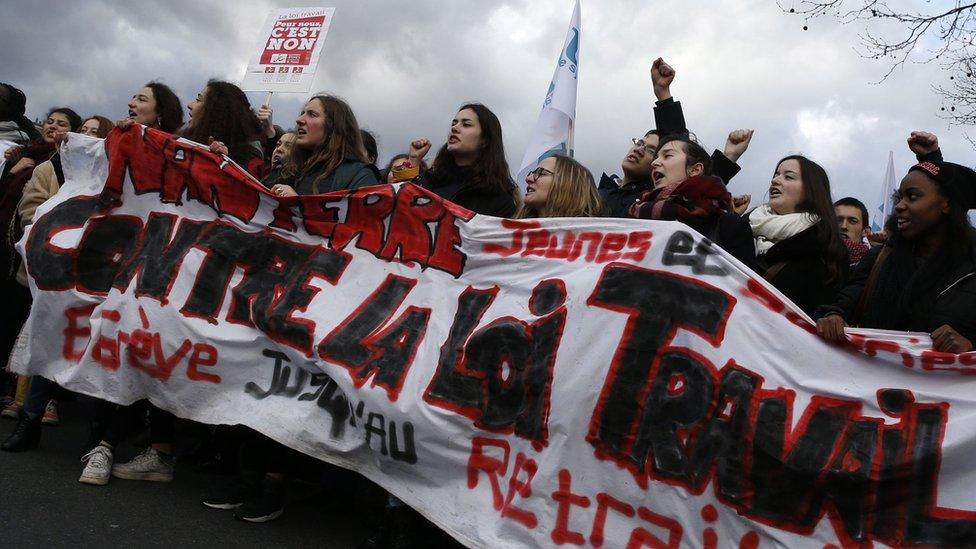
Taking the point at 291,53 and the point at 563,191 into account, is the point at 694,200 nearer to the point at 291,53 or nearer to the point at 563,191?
the point at 563,191

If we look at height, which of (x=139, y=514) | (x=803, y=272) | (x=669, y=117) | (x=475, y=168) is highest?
(x=669, y=117)

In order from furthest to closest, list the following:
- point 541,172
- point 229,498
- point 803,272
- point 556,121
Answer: point 556,121 < point 541,172 < point 229,498 < point 803,272

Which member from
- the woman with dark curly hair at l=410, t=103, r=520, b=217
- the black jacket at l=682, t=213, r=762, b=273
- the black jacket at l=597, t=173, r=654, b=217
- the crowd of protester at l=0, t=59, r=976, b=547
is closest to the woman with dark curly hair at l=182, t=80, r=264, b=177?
the crowd of protester at l=0, t=59, r=976, b=547

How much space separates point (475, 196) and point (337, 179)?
2.39ft

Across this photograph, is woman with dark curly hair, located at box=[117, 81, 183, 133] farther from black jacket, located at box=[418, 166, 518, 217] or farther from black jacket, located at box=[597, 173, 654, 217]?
black jacket, located at box=[597, 173, 654, 217]

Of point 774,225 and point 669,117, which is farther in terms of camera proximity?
point 669,117

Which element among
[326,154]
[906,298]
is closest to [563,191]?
[326,154]

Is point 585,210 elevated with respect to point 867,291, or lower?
elevated

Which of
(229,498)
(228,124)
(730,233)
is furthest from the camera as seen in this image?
(228,124)

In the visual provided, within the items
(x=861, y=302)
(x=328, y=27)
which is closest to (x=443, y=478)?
(x=861, y=302)

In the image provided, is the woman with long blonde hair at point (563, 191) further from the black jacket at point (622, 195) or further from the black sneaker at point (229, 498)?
the black sneaker at point (229, 498)

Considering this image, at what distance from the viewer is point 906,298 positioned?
3250 millimetres

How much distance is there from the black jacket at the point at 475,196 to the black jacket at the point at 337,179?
16.9 inches

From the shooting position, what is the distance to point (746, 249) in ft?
11.9
